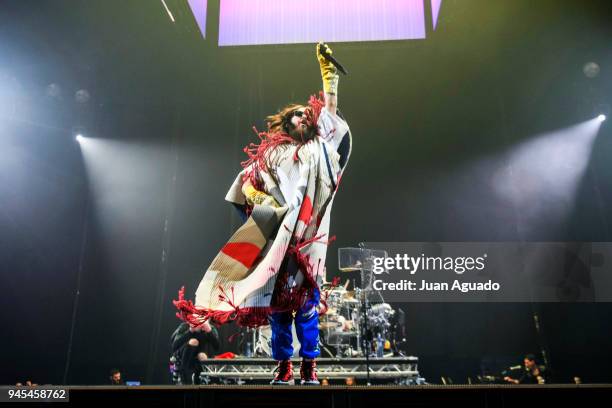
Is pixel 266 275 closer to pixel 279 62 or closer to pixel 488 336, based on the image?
pixel 279 62

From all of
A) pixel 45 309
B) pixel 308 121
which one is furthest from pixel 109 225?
pixel 308 121

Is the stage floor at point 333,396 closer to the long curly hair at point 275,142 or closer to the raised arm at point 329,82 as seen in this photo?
the long curly hair at point 275,142

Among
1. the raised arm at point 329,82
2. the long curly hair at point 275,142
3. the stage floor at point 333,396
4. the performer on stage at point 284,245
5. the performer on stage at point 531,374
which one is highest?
the raised arm at point 329,82

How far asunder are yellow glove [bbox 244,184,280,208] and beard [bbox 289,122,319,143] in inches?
12.1

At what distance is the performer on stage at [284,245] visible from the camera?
74.1 inches

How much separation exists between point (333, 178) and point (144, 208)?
12.1ft

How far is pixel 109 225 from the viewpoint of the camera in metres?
5.22

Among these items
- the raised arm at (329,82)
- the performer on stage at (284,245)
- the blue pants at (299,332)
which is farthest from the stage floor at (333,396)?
the raised arm at (329,82)

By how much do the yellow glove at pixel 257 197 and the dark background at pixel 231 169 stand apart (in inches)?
123

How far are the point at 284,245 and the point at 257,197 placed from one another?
328 mm

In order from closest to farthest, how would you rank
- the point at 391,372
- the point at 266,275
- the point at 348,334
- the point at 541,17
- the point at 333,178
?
the point at 266,275, the point at 333,178, the point at 391,372, the point at 348,334, the point at 541,17
